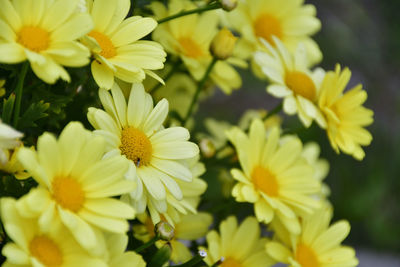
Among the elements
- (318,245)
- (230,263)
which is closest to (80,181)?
(230,263)

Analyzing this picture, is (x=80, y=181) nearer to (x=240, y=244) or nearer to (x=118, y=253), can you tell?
(x=118, y=253)

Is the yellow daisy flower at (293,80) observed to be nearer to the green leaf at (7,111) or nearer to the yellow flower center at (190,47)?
the yellow flower center at (190,47)

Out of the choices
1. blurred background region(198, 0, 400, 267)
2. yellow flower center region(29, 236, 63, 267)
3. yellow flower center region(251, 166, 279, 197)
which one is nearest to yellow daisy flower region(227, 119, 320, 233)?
yellow flower center region(251, 166, 279, 197)

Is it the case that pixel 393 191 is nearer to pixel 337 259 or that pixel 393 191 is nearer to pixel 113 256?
pixel 337 259

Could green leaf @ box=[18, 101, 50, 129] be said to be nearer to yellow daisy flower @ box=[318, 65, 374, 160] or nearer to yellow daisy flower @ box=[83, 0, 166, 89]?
yellow daisy flower @ box=[83, 0, 166, 89]

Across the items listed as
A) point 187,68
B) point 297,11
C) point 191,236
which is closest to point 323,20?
point 297,11
